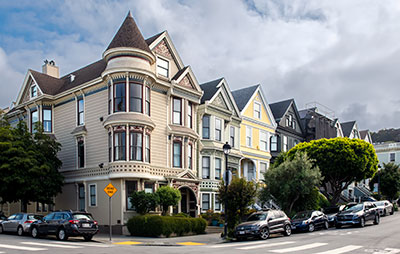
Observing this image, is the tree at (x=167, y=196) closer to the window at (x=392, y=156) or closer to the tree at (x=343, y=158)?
the tree at (x=343, y=158)

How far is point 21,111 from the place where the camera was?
35812mm

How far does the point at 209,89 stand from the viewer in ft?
118

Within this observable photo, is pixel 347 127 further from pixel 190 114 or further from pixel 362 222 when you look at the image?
pixel 362 222

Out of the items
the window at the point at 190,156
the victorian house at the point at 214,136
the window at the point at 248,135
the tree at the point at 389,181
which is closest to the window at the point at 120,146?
the window at the point at 190,156

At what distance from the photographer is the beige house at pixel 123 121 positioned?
26.8 metres

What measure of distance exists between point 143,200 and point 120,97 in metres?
6.99

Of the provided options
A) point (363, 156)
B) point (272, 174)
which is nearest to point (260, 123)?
point (363, 156)

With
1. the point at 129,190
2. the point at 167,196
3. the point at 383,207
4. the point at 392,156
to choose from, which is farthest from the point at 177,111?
the point at 392,156

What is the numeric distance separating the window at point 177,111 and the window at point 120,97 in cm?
481

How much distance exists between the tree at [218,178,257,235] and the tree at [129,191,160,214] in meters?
4.92

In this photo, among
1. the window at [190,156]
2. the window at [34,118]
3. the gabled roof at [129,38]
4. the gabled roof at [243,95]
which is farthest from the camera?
the gabled roof at [243,95]

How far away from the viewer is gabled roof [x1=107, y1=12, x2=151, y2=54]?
2738cm

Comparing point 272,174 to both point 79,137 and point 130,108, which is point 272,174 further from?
point 79,137

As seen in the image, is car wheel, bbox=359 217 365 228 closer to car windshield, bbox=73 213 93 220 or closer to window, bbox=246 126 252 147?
window, bbox=246 126 252 147
